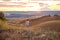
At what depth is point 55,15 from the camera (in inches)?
87.3

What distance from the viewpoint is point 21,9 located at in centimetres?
223

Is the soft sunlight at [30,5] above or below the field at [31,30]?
above

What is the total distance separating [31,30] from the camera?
7.11 feet

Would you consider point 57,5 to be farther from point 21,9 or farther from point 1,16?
point 1,16

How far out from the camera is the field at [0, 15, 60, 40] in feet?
7.05

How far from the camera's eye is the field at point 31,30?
84.6 inches

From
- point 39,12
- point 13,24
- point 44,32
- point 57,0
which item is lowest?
point 44,32

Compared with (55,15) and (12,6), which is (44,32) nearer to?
(55,15)

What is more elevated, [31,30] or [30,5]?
[30,5]

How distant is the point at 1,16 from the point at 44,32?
0.72 m

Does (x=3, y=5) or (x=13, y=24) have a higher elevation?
(x=3, y=5)

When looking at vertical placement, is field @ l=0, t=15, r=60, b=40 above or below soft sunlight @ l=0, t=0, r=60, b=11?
below

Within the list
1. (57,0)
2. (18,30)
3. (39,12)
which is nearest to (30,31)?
(18,30)

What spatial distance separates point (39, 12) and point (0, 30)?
681mm
